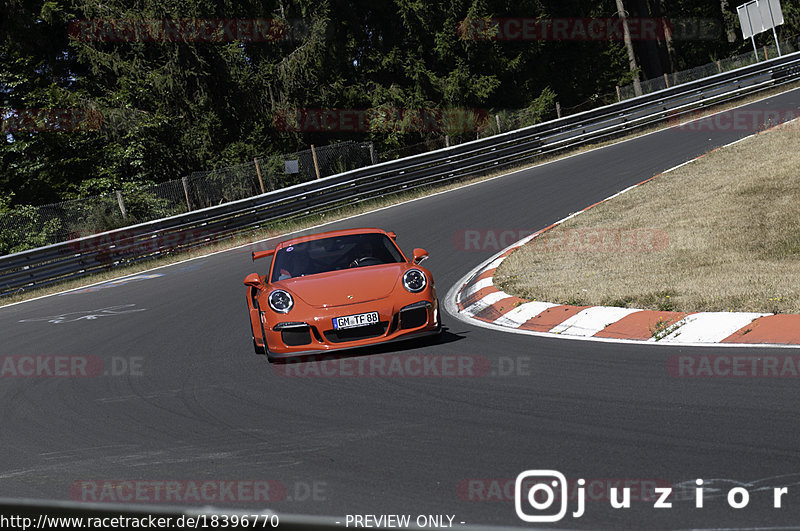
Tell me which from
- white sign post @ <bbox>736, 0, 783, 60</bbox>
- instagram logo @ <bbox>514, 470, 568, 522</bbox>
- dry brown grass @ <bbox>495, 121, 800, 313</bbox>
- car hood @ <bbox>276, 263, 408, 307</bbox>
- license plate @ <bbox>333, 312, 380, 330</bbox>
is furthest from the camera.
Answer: white sign post @ <bbox>736, 0, 783, 60</bbox>

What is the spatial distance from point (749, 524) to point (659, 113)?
Result: 85.7 ft

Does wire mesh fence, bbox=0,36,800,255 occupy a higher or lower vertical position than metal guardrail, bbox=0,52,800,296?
higher

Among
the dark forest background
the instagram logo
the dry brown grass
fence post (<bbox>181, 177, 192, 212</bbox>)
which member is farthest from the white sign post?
the instagram logo

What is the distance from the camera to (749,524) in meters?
3.38

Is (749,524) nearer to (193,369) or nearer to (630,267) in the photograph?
(193,369)

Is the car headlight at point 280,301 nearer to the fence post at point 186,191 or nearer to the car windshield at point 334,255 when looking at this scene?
the car windshield at point 334,255

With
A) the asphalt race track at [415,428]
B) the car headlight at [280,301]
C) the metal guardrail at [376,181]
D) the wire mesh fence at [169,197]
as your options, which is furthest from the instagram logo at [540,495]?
the wire mesh fence at [169,197]

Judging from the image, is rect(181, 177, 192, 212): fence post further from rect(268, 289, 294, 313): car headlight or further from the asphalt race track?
rect(268, 289, 294, 313): car headlight

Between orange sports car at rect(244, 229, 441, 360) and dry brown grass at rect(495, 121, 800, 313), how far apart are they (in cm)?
177

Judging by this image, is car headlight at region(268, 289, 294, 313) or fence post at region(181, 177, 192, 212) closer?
car headlight at region(268, 289, 294, 313)

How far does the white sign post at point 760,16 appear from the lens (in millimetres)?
33250

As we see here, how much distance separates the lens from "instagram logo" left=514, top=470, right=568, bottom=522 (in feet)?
12.2

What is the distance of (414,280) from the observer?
8.75 meters

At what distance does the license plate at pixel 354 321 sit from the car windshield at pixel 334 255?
1.33m
